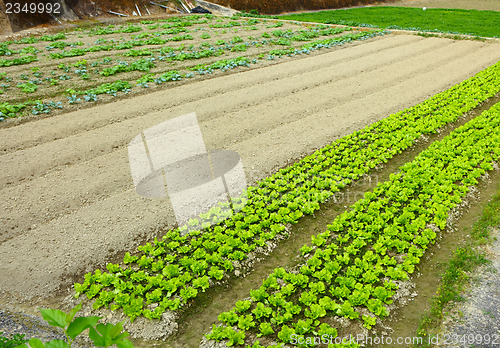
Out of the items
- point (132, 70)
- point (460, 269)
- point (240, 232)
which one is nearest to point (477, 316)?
point (460, 269)

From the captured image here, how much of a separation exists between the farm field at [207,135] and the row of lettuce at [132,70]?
0.22ft

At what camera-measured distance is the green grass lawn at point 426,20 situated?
22844mm

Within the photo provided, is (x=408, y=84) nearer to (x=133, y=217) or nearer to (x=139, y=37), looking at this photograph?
(x=133, y=217)

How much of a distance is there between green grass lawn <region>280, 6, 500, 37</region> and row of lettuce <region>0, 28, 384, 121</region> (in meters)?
8.47

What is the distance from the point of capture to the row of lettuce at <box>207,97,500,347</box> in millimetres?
4363

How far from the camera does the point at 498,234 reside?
570 cm

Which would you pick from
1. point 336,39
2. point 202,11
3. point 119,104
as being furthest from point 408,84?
point 202,11

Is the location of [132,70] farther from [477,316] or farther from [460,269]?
[477,316]

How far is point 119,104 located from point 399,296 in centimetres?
970

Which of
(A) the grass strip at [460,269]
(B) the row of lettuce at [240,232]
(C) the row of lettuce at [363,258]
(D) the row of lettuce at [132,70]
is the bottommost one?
(A) the grass strip at [460,269]

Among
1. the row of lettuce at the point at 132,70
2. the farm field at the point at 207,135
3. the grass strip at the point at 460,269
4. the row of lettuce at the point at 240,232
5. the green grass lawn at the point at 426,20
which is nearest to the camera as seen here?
the grass strip at the point at 460,269
